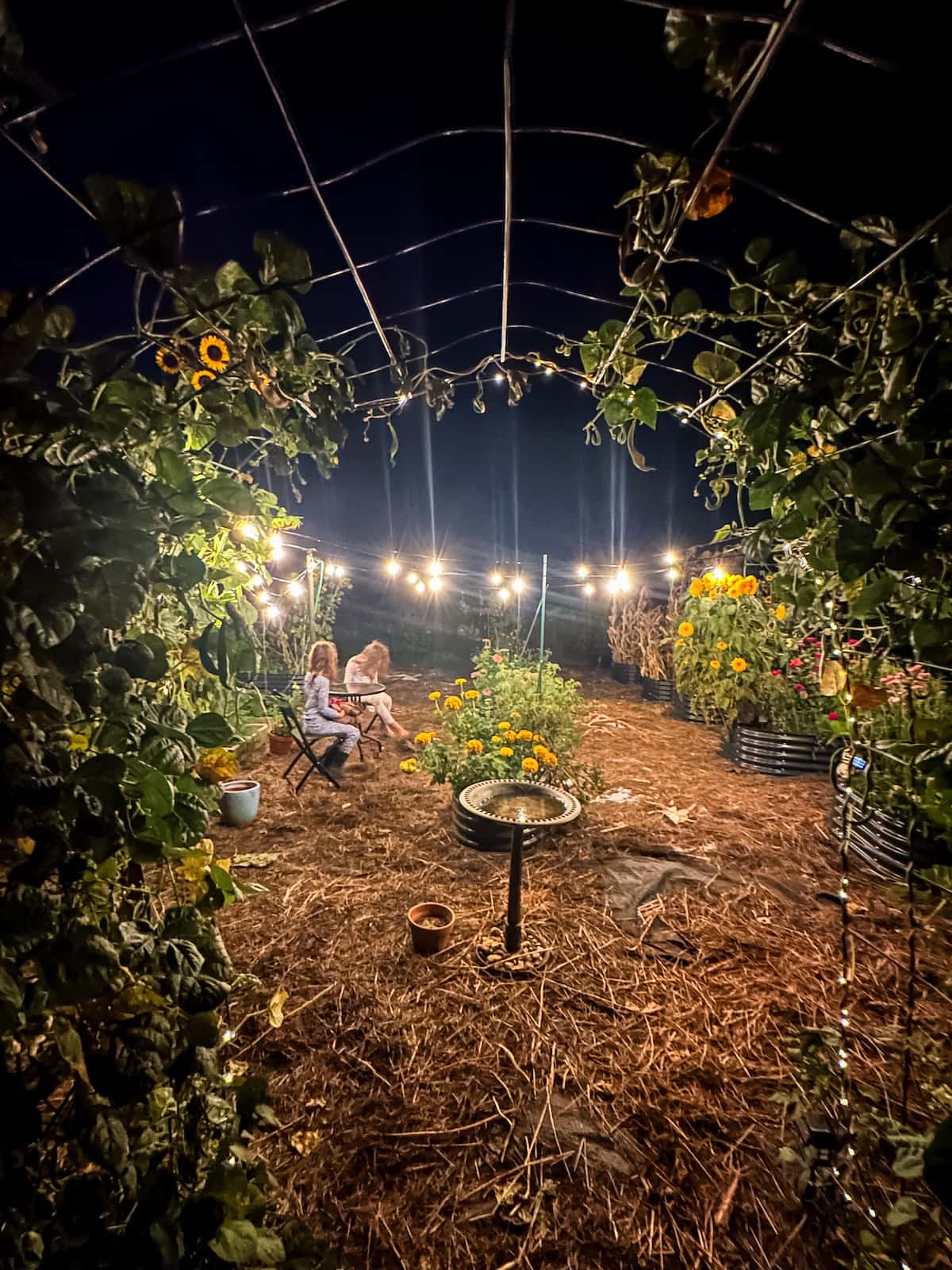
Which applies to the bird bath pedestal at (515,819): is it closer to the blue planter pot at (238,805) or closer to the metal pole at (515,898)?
the metal pole at (515,898)

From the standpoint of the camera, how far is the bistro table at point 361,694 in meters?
5.27

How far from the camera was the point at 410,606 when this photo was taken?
1428 centimetres

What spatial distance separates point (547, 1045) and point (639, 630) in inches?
335

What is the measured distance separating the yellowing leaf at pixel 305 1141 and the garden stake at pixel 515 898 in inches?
40.5

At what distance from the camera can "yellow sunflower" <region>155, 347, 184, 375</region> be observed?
1.17 meters

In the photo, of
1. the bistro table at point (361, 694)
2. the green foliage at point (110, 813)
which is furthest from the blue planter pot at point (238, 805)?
the green foliage at point (110, 813)

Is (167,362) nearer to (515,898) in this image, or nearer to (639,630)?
(515,898)

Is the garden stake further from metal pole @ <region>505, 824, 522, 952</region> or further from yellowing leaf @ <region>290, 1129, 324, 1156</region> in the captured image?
yellowing leaf @ <region>290, 1129, 324, 1156</region>

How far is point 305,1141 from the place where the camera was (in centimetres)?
158

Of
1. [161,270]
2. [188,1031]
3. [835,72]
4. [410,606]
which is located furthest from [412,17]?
[410,606]

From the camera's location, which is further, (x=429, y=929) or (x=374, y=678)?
(x=374, y=678)

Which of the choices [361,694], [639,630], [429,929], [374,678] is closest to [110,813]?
[429,929]

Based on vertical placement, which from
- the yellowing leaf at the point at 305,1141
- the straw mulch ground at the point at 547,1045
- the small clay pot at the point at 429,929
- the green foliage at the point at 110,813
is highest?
the green foliage at the point at 110,813

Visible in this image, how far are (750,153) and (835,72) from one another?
15 centimetres
